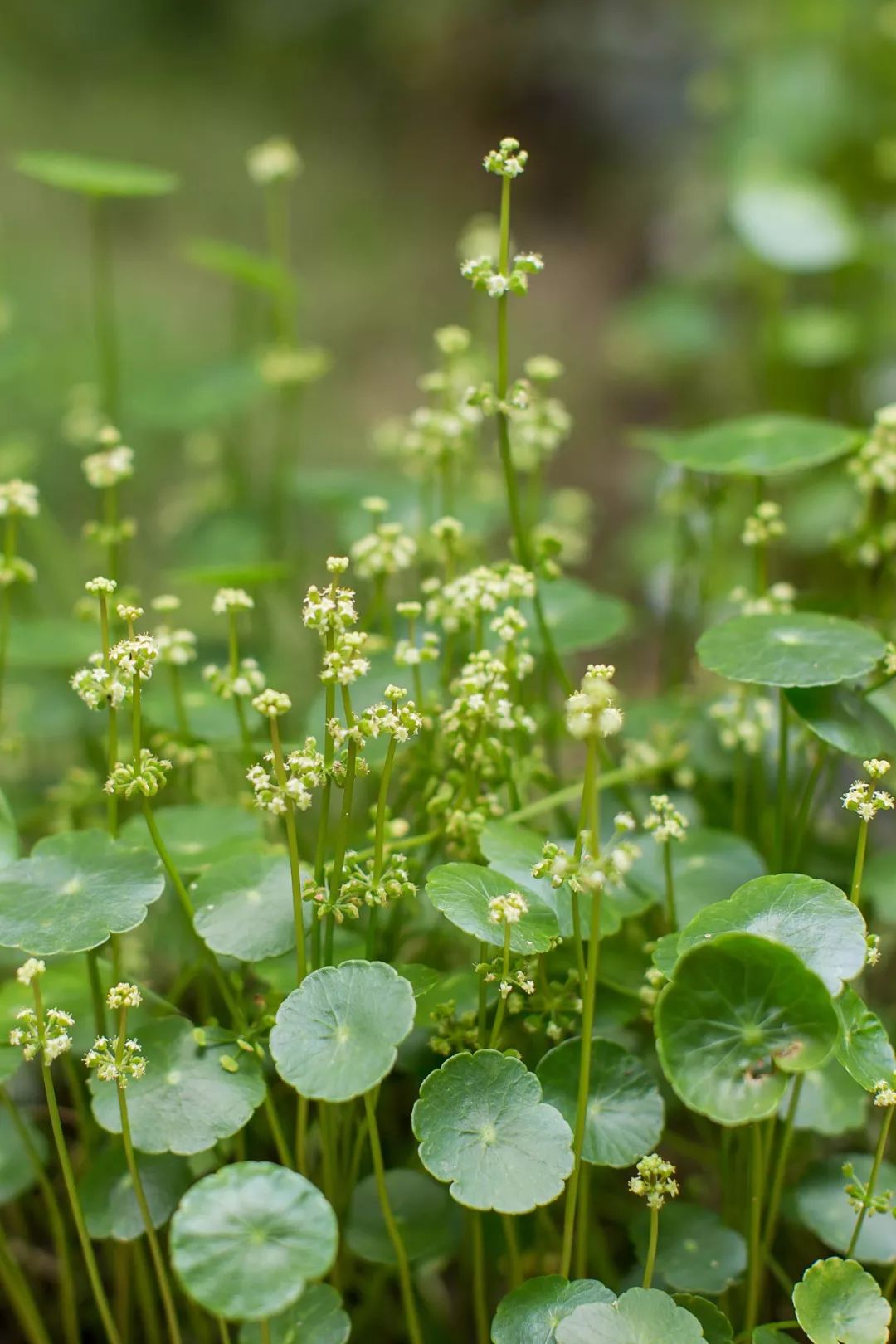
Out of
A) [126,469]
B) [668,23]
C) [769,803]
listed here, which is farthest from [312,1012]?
[668,23]

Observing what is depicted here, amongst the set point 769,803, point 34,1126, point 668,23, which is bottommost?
point 34,1126

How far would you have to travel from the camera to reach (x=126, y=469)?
3.70ft

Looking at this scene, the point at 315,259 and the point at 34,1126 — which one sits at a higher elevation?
the point at 315,259

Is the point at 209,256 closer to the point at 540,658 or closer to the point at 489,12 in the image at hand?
the point at 540,658

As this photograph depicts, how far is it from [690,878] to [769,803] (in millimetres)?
339

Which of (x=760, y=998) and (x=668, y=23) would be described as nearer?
(x=760, y=998)

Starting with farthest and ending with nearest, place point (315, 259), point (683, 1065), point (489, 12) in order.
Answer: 1. point (489, 12)
2. point (315, 259)
3. point (683, 1065)

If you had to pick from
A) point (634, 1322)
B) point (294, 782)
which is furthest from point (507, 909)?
point (634, 1322)

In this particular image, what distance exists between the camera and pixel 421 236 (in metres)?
3.83

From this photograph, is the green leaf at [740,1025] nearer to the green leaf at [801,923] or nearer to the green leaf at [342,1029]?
the green leaf at [801,923]

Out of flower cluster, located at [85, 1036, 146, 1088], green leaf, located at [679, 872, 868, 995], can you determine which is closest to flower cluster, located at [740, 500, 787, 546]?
green leaf, located at [679, 872, 868, 995]

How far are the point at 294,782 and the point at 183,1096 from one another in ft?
0.88

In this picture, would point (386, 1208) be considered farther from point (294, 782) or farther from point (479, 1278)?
point (294, 782)

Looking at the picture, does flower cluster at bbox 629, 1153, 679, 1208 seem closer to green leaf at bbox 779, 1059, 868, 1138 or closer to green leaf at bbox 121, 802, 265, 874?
green leaf at bbox 779, 1059, 868, 1138
